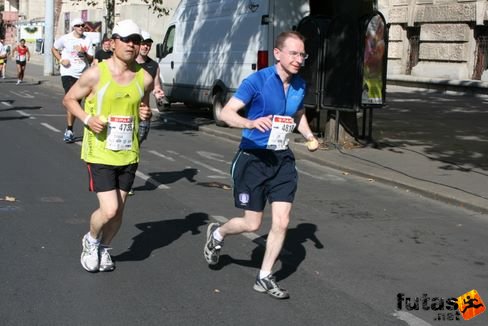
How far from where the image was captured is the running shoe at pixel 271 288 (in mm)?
5176

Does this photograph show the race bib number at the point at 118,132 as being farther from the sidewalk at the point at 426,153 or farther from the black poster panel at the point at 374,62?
the black poster panel at the point at 374,62

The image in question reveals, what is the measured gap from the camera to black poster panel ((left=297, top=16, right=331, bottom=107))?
13.5 metres

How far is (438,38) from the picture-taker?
93.0ft

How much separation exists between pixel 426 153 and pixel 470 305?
779cm

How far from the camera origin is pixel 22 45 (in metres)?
32.3

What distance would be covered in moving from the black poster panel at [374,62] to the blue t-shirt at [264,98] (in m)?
7.76

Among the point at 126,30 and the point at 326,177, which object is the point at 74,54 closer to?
the point at 326,177

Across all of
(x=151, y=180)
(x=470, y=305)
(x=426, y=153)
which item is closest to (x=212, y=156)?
(x=151, y=180)

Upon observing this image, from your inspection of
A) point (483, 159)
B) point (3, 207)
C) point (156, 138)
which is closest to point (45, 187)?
point (3, 207)

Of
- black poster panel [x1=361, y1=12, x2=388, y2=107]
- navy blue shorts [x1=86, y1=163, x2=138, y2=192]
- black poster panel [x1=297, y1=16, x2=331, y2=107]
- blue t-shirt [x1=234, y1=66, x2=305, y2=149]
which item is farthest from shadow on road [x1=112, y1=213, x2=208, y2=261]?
black poster panel [x1=297, y1=16, x2=331, y2=107]

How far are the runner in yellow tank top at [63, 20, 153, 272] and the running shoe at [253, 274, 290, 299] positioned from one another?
1.20 meters

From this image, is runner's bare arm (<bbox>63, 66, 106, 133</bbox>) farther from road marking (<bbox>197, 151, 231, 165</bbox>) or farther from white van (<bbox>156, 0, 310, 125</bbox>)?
white van (<bbox>156, 0, 310, 125</bbox>)

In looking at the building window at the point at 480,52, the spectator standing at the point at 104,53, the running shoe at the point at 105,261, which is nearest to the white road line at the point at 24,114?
the spectator standing at the point at 104,53

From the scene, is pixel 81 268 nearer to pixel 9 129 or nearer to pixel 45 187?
pixel 45 187
